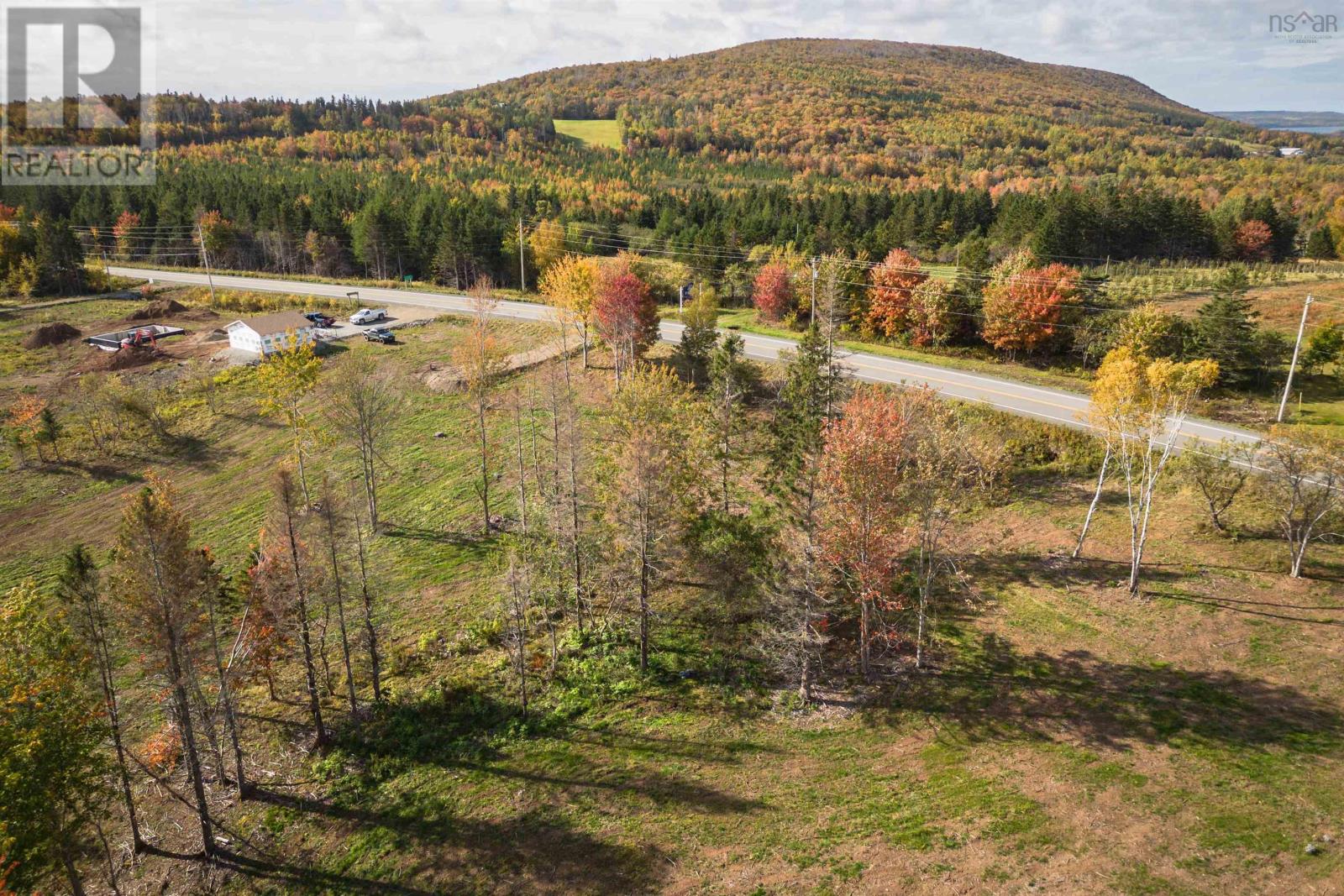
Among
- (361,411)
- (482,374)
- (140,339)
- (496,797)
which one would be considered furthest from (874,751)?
(140,339)

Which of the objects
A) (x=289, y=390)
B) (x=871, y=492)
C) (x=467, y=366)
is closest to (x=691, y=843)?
(x=871, y=492)

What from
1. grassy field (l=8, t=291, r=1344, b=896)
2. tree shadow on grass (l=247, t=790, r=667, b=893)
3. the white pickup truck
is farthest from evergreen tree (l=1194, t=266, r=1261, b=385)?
the white pickup truck

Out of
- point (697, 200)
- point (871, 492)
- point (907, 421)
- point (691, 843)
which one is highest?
point (697, 200)

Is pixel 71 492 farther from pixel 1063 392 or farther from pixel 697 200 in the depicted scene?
pixel 697 200

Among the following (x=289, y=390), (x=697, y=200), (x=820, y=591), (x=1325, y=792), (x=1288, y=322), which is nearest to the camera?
(x=1325, y=792)

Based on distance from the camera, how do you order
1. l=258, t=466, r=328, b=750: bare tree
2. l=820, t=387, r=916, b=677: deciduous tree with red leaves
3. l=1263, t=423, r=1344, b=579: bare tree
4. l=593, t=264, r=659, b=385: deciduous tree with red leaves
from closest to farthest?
1. l=258, t=466, r=328, b=750: bare tree
2. l=820, t=387, r=916, b=677: deciduous tree with red leaves
3. l=1263, t=423, r=1344, b=579: bare tree
4. l=593, t=264, r=659, b=385: deciduous tree with red leaves

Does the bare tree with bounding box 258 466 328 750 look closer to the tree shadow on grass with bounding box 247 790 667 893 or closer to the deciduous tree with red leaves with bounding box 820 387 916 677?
the tree shadow on grass with bounding box 247 790 667 893

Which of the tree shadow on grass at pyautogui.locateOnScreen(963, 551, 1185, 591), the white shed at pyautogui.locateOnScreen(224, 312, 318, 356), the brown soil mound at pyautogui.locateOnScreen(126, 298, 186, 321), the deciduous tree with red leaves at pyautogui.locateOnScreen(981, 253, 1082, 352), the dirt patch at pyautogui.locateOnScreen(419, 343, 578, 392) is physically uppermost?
the deciduous tree with red leaves at pyautogui.locateOnScreen(981, 253, 1082, 352)
